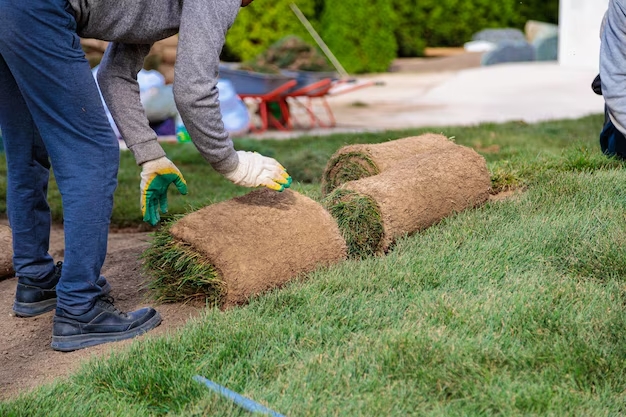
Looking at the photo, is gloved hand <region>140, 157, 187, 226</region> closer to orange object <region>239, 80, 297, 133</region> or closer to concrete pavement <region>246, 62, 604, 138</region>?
concrete pavement <region>246, 62, 604, 138</region>

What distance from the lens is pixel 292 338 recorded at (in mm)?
2541

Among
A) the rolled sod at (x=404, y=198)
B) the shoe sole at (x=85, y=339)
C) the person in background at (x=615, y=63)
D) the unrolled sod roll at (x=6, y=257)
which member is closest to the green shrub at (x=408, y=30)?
the person in background at (x=615, y=63)

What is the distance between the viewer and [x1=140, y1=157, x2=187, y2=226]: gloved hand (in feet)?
9.55

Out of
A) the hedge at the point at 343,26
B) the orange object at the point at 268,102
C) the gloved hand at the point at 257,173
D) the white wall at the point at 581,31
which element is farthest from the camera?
the hedge at the point at 343,26

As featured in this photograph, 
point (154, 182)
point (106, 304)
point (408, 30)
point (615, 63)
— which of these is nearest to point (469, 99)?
point (408, 30)

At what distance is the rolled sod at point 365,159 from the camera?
155 inches

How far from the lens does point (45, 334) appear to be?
298 centimetres

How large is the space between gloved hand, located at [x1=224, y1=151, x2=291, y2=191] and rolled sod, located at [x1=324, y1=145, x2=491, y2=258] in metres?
0.60

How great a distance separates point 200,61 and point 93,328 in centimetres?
104

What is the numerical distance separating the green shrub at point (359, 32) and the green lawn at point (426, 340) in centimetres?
1267

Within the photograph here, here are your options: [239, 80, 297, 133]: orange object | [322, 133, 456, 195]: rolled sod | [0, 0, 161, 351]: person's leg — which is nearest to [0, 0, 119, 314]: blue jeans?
[0, 0, 161, 351]: person's leg

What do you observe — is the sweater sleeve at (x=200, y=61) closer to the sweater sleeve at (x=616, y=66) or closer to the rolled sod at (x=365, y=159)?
the rolled sod at (x=365, y=159)

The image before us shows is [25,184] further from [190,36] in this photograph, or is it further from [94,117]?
[190,36]

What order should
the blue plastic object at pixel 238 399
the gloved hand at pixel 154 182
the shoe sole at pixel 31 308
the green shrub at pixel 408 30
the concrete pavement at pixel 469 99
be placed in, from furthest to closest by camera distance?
the green shrub at pixel 408 30, the concrete pavement at pixel 469 99, the shoe sole at pixel 31 308, the gloved hand at pixel 154 182, the blue plastic object at pixel 238 399
